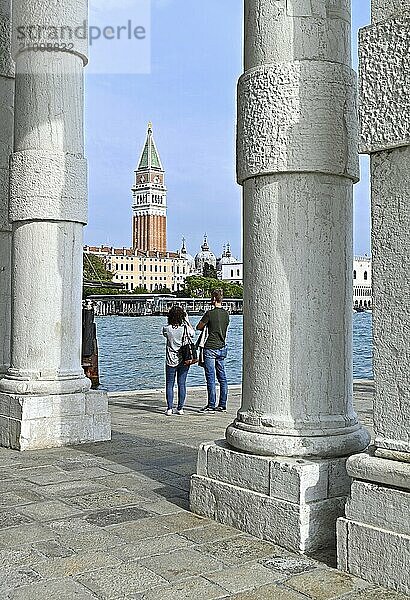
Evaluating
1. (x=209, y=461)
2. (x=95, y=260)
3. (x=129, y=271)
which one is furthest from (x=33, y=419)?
(x=129, y=271)

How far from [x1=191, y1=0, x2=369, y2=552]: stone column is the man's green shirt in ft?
23.1

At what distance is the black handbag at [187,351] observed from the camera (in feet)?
37.9

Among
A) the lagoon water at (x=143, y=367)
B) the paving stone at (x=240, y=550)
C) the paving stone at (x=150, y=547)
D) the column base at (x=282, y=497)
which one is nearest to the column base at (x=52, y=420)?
the column base at (x=282, y=497)

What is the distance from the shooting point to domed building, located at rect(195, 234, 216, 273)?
6673 inches

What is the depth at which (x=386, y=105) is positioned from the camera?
420 centimetres

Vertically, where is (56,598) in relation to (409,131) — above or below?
below

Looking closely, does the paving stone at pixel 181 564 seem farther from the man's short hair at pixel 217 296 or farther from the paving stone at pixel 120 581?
the man's short hair at pixel 217 296

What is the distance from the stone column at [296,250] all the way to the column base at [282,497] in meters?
0.01

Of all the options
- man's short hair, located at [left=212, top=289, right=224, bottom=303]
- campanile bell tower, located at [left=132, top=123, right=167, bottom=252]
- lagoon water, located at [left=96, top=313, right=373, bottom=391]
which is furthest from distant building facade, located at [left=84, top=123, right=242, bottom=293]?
man's short hair, located at [left=212, top=289, right=224, bottom=303]

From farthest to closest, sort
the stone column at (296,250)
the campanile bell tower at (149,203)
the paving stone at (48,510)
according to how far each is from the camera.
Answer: the campanile bell tower at (149,203), the paving stone at (48,510), the stone column at (296,250)

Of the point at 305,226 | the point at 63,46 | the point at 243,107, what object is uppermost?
the point at 63,46

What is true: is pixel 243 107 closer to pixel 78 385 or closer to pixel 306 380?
pixel 306 380

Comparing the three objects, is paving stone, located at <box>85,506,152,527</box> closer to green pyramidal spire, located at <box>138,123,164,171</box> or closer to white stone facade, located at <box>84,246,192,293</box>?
white stone facade, located at <box>84,246,192,293</box>

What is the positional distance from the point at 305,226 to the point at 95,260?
127913 mm
